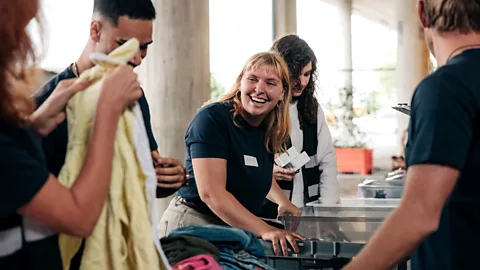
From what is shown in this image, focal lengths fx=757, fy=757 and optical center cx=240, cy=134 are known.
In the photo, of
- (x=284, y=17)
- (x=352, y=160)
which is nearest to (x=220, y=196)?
(x=284, y=17)

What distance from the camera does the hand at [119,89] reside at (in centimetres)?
145

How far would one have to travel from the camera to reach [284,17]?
12.7 m

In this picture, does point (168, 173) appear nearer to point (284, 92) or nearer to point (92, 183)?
point (92, 183)

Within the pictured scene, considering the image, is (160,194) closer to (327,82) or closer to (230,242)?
(230,242)

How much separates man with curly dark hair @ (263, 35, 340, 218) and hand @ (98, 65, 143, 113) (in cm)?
201

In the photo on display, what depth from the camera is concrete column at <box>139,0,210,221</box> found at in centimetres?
535

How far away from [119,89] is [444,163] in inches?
25.0

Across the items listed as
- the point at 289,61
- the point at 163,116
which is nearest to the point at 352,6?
the point at 163,116

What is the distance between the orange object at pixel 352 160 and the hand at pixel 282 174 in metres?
12.2

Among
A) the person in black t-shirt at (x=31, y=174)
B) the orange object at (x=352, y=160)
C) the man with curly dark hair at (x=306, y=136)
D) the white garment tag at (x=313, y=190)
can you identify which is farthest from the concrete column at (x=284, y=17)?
the person in black t-shirt at (x=31, y=174)

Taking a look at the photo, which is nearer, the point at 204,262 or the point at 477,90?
the point at 477,90

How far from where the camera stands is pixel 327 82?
17.3 m

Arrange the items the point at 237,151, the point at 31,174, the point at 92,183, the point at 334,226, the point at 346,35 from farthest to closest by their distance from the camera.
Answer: the point at 346,35, the point at 237,151, the point at 334,226, the point at 92,183, the point at 31,174

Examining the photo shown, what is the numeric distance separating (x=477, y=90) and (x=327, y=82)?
15963 mm
